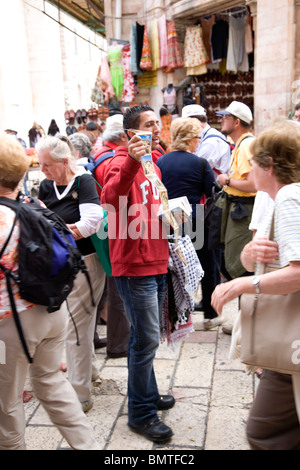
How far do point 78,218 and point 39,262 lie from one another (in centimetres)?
106

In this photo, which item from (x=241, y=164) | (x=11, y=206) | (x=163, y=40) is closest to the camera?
(x=11, y=206)

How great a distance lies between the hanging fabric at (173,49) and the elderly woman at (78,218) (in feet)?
24.0

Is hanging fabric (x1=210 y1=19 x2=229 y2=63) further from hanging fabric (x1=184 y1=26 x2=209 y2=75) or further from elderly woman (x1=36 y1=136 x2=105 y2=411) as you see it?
elderly woman (x1=36 y1=136 x2=105 y2=411)

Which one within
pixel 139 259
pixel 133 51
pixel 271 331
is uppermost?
pixel 133 51

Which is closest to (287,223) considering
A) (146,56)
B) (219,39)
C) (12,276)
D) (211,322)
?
(12,276)

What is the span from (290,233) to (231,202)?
86.7 inches

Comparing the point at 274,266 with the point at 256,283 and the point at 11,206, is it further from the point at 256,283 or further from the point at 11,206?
the point at 11,206

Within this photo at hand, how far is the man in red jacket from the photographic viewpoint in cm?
254

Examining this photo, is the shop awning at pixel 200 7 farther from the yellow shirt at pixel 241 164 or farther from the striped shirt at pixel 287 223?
the striped shirt at pixel 287 223

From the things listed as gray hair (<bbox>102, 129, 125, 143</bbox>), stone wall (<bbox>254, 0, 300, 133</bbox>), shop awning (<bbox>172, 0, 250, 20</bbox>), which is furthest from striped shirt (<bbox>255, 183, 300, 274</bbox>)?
shop awning (<bbox>172, 0, 250, 20</bbox>)

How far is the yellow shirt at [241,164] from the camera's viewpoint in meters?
3.64

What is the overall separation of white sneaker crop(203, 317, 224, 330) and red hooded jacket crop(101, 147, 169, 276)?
6.15 feet

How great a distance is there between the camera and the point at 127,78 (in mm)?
10211

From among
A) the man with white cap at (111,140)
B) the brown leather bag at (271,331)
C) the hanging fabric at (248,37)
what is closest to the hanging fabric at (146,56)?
the hanging fabric at (248,37)
